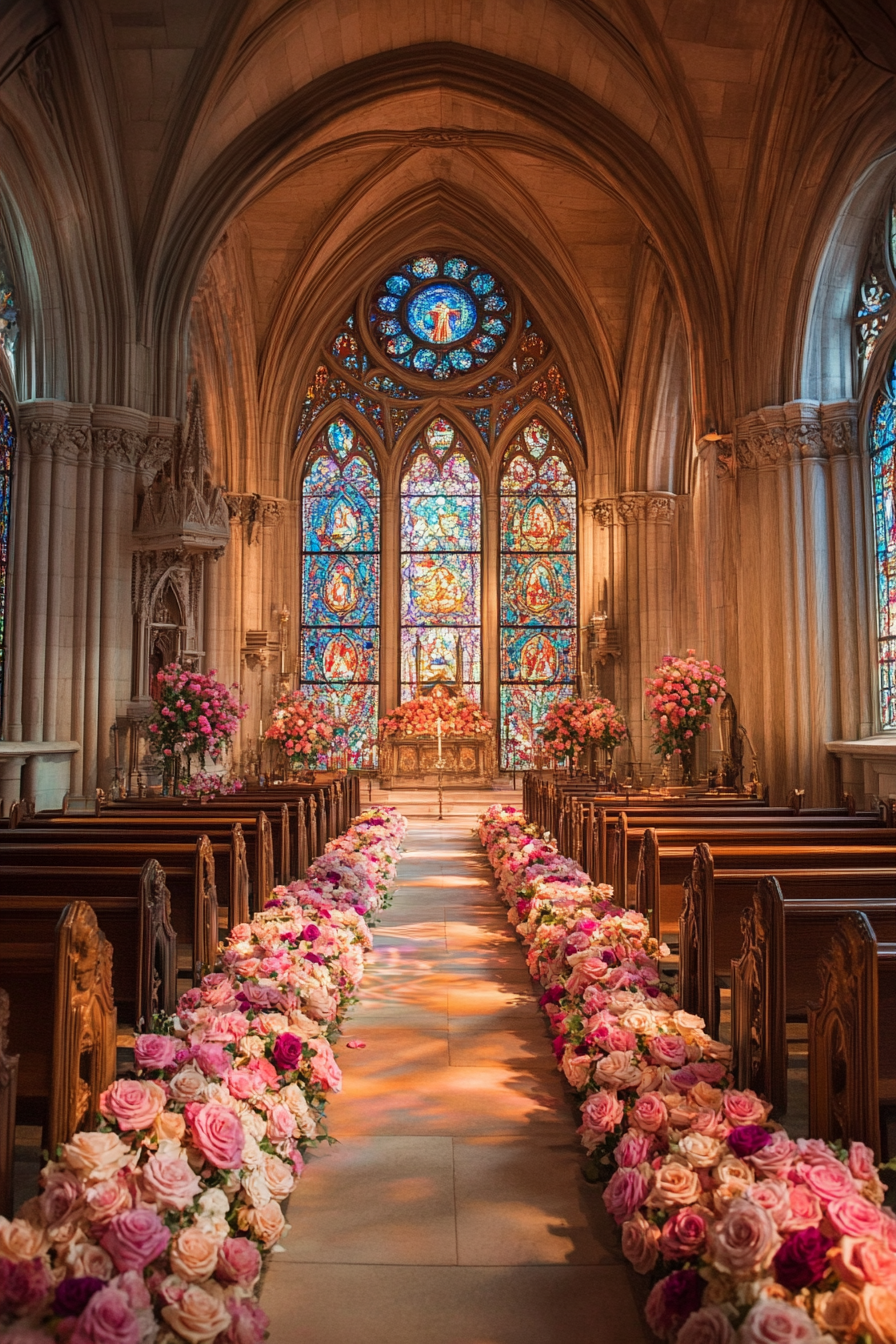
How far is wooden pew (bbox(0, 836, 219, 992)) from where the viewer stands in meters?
4.84

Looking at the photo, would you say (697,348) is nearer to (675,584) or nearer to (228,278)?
(675,584)

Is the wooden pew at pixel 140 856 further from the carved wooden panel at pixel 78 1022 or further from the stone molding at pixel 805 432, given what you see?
the stone molding at pixel 805 432

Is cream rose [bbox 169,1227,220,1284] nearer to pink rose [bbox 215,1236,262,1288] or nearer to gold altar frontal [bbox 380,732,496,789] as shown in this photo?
pink rose [bbox 215,1236,262,1288]

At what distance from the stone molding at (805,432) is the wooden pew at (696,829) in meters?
6.87

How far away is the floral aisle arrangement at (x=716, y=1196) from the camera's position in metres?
2.20

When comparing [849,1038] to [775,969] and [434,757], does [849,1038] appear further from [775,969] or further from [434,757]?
[434,757]

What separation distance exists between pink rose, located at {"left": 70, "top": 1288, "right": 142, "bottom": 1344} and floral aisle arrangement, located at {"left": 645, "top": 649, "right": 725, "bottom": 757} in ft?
34.6

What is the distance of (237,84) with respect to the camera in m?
14.7

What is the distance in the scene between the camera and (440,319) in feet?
77.8

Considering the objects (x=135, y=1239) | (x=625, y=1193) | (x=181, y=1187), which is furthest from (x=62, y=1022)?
(x=625, y=1193)

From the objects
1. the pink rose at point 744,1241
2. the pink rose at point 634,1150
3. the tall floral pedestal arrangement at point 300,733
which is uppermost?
the tall floral pedestal arrangement at point 300,733

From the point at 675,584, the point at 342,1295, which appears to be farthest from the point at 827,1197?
the point at 675,584

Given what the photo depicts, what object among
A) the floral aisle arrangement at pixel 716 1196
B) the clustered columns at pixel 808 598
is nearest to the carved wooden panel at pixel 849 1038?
the floral aisle arrangement at pixel 716 1196

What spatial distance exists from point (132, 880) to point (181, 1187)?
2.43m
